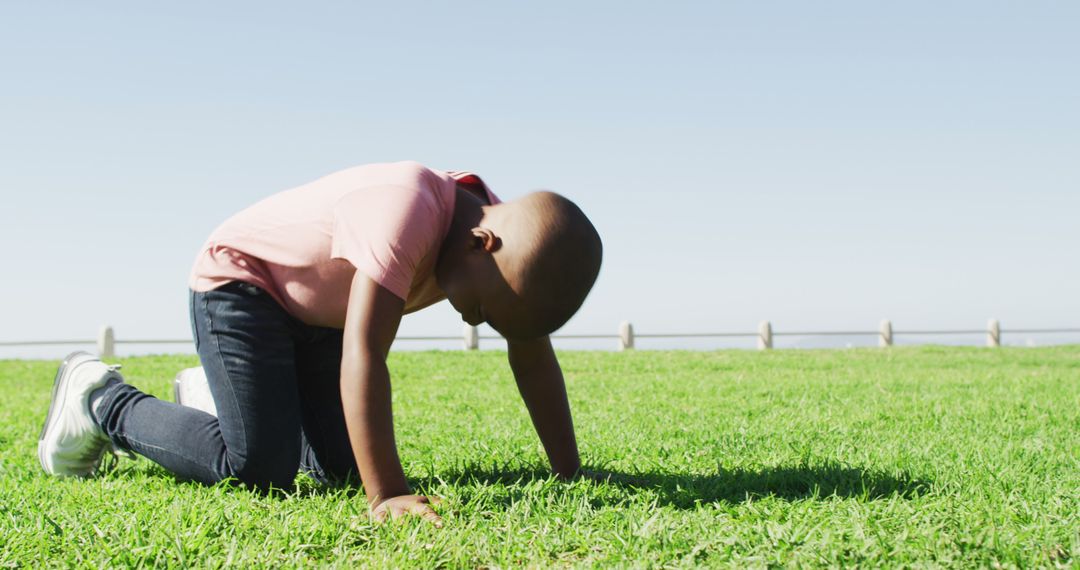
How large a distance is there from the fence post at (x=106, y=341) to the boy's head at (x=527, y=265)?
19982 millimetres

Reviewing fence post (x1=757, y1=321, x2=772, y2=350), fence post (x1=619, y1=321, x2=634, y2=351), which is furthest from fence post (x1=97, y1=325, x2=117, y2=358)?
fence post (x1=757, y1=321, x2=772, y2=350)

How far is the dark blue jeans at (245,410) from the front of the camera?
3311 millimetres

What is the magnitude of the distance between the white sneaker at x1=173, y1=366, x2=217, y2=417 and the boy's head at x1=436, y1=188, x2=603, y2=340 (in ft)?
6.01

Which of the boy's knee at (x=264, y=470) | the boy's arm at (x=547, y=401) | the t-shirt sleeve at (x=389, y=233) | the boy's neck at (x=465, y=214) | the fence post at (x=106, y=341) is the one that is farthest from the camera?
the fence post at (x=106, y=341)

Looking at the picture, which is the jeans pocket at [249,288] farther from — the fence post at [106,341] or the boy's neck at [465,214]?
the fence post at [106,341]

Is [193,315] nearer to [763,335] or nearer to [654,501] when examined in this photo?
[654,501]

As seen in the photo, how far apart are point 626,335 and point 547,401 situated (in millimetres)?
20353

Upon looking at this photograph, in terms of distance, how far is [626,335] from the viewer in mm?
23656

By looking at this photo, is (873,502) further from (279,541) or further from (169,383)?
(169,383)

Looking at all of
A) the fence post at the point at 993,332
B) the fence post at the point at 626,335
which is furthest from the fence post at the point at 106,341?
the fence post at the point at 993,332

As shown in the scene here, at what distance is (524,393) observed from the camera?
3473 mm

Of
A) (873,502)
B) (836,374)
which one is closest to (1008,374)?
(836,374)

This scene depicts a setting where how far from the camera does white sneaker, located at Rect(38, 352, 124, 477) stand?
3.82 metres

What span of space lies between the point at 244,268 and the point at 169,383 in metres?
7.56
